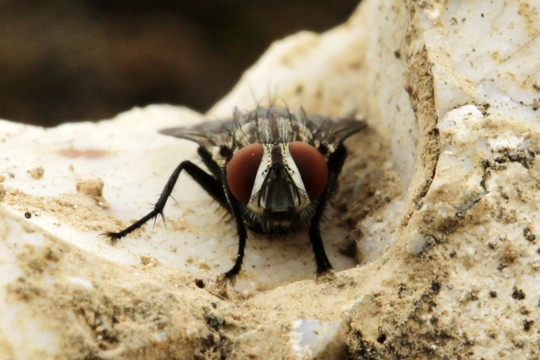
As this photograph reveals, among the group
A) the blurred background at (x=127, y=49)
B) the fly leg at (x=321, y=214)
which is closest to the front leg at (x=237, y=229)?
the fly leg at (x=321, y=214)

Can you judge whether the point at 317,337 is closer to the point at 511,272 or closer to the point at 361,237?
the point at 511,272

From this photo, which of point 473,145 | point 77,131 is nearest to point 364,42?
point 77,131

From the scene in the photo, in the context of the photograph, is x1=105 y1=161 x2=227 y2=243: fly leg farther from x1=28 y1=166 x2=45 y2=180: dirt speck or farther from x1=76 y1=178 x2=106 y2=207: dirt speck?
x1=28 y1=166 x2=45 y2=180: dirt speck

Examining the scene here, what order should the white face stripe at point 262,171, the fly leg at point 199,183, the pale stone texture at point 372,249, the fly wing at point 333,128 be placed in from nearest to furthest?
1. the pale stone texture at point 372,249
2. the white face stripe at point 262,171
3. the fly leg at point 199,183
4. the fly wing at point 333,128

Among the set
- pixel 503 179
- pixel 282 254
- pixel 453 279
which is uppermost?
pixel 503 179

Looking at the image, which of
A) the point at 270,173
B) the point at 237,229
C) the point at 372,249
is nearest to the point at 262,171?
the point at 270,173

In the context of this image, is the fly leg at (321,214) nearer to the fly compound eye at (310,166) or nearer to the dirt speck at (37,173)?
the fly compound eye at (310,166)

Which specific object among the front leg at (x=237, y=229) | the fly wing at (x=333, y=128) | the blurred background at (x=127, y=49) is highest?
the fly wing at (x=333, y=128)
